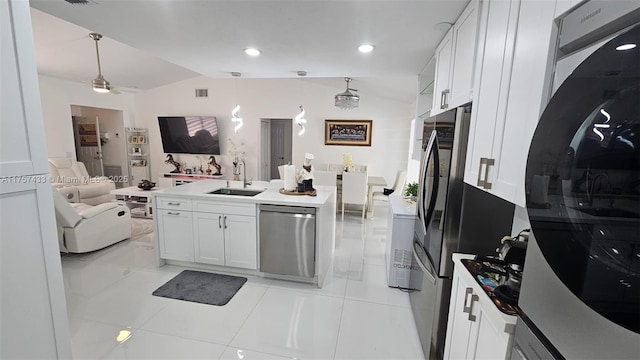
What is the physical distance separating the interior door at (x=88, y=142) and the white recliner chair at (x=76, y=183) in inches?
46.7

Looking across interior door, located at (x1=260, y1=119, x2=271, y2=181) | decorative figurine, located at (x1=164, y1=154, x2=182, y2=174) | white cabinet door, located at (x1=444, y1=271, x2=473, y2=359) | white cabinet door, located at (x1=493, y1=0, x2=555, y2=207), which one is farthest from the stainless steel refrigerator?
decorative figurine, located at (x1=164, y1=154, x2=182, y2=174)

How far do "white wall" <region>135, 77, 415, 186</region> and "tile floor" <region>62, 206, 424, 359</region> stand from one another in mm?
3728

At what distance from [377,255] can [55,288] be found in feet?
10.3

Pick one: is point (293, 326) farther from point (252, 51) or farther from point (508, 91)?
point (252, 51)

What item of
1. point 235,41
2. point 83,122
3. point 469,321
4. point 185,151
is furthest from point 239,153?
point 469,321

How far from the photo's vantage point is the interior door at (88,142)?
6.52 meters

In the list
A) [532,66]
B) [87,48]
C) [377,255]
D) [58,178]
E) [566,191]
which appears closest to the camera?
[566,191]

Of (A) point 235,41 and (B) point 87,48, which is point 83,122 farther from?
(A) point 235,41

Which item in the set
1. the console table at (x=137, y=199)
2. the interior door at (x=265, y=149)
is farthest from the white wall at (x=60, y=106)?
the interior door at (x=265, y=149)

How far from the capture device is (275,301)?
2461 millimetres

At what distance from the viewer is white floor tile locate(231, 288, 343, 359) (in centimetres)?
191

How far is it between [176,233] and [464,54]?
10.3ft

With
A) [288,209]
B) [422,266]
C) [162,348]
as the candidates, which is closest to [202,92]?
[288,209]

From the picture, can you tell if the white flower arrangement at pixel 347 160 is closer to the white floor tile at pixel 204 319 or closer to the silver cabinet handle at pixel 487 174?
the white floor tile at pixel 204 319
